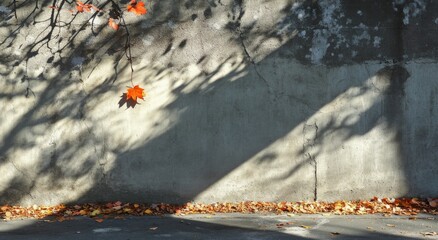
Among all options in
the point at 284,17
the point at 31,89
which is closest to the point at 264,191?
the point at 284,17

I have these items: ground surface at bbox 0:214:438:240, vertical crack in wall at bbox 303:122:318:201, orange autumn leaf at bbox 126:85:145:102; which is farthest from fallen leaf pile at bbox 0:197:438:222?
orange autumn leaf at bbox 126:85:145:102

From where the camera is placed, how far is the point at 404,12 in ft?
26.6

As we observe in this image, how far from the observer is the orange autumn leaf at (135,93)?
7.96 m

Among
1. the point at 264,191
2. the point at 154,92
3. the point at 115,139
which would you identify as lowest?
the point at 264,191

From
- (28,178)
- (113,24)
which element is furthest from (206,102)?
(28,178)

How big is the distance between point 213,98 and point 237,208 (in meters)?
1.52

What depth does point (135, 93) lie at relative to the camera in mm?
7969

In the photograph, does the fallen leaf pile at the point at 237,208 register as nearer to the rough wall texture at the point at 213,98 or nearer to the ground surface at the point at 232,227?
the rough wall texture at the point at 213,98

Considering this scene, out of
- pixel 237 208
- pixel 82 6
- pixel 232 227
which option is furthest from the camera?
pixel 237 208

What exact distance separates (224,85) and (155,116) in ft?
3.37

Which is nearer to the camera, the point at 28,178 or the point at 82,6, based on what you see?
the point at 82,6

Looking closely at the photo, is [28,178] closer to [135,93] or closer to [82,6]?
[135,93]

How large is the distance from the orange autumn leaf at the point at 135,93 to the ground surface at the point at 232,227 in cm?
161

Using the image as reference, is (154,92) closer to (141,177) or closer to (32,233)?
(141,177)
